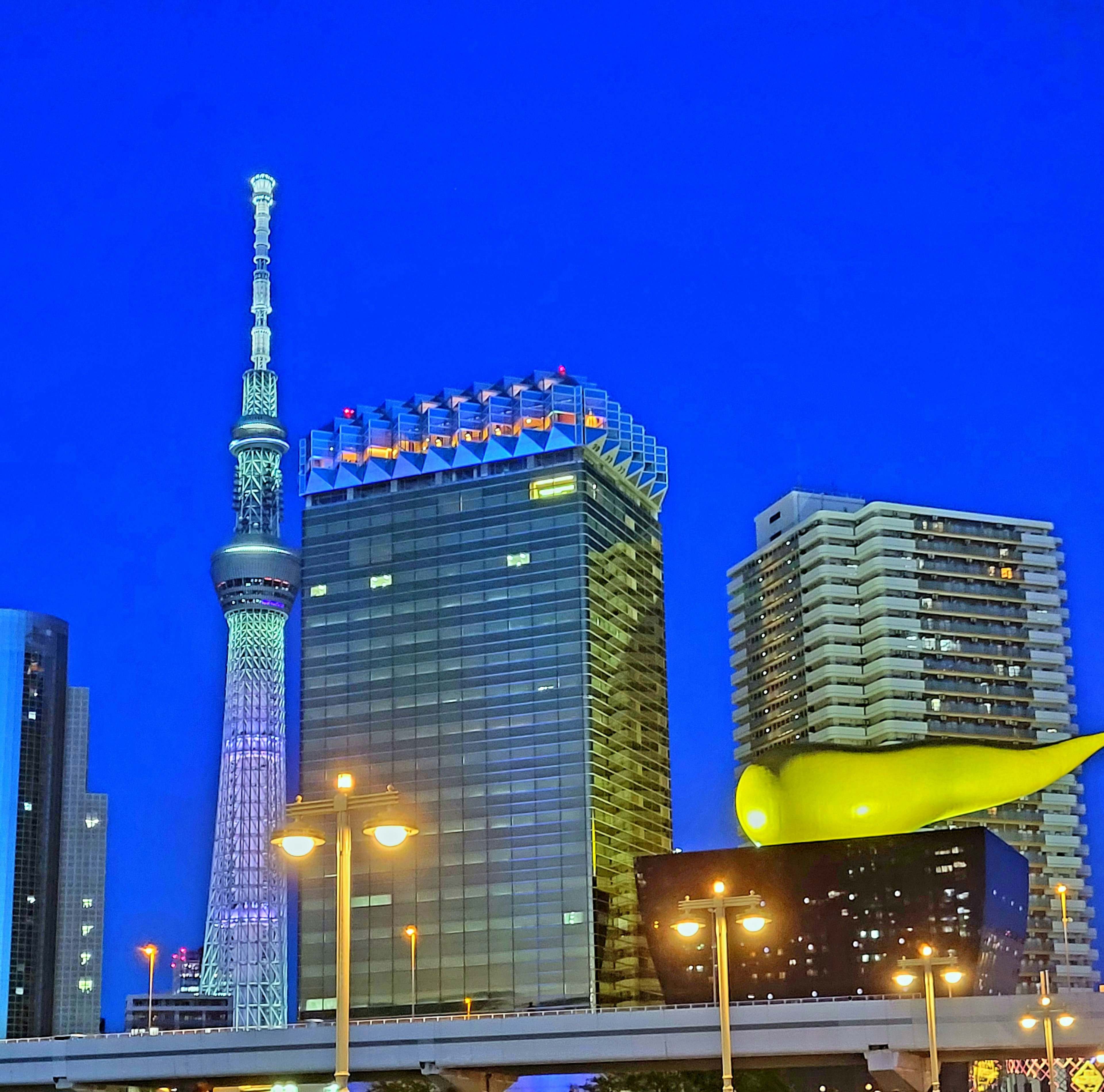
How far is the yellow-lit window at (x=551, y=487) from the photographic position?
198 m

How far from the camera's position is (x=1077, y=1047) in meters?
86.7

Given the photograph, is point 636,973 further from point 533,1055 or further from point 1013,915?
point 533,1055

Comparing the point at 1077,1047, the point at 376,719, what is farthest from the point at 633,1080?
the point at 376,719

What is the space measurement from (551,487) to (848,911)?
259 ft

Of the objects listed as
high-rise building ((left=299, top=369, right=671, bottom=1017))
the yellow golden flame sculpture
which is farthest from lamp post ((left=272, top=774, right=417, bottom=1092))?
high-rise building ((left=299, top=369, right=671, bottom=1017))

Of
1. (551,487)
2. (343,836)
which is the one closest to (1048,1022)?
(343,836)

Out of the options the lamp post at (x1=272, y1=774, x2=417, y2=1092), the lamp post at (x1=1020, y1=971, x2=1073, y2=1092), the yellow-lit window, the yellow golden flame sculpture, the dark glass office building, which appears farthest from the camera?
the yellow-lit window

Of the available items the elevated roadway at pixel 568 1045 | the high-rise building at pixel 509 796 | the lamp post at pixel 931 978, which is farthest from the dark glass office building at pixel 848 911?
the high-rise building at pixel 509 796

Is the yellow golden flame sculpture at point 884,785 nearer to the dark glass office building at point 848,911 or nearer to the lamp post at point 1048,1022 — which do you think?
the lamp post at point 1048,1022

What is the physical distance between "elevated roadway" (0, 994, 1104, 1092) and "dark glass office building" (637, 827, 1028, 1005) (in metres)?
25.0

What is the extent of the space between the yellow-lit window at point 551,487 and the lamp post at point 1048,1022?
369 feet

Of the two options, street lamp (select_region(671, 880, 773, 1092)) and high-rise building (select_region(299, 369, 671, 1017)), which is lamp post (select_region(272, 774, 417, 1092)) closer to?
street lamp (select_region(671, 880, 773, 1092))

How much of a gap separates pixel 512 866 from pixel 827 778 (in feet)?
303

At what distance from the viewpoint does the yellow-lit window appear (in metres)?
198
